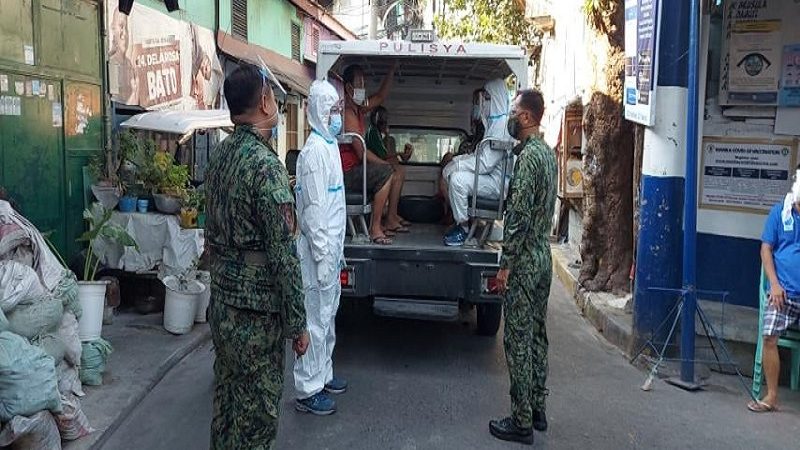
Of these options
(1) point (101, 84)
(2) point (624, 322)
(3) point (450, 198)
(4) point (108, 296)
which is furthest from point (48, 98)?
(2) point (624, 322)

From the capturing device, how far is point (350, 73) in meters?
6.83

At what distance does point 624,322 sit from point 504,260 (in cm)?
307

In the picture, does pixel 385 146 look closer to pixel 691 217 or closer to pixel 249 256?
pixel 691 217

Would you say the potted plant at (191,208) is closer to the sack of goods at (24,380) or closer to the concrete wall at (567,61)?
the sack of goods at (24,380)

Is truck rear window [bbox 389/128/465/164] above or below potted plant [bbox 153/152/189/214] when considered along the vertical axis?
above

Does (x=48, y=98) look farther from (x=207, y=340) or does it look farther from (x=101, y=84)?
(x=207, y=340)

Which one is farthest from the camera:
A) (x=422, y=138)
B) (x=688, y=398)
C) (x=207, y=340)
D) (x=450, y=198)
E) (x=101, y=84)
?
→ (x=422, y=138)

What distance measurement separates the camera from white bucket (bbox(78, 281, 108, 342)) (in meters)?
5.30

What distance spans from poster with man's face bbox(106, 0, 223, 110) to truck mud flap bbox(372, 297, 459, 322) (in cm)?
422

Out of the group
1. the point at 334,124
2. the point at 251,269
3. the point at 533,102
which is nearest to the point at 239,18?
the point at 334,124

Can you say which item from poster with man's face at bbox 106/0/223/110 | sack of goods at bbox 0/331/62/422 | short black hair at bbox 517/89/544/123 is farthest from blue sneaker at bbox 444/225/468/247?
poster with man's face at bbox 106/0/223/110

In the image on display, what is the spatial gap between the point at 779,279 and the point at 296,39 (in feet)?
49.5

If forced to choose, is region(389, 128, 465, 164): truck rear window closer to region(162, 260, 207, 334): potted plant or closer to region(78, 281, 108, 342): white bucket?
region(162, 260, 207, 334): potted plant

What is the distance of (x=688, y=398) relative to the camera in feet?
18.2
